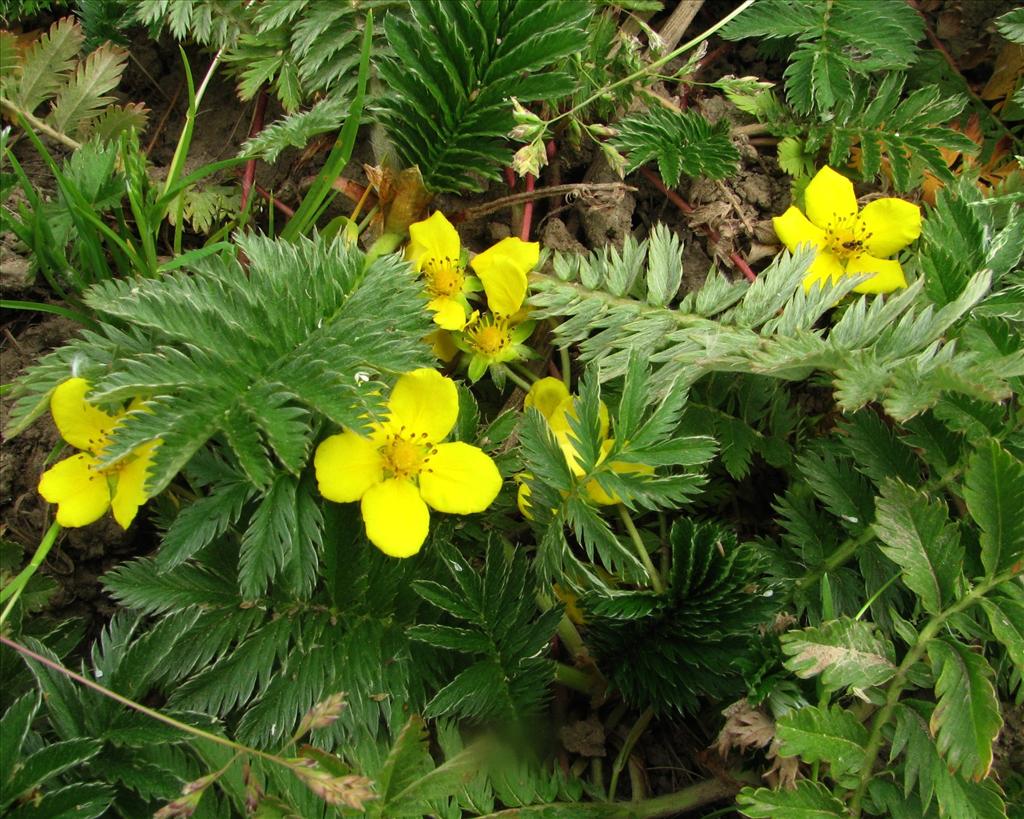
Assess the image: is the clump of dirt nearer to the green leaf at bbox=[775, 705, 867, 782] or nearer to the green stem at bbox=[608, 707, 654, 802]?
the green stem at bbox=[608, 707, 654, 802]

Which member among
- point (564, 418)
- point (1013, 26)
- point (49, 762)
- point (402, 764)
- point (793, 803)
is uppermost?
point (1013, 26)

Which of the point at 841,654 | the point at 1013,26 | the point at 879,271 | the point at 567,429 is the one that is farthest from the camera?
the point at 1013,26

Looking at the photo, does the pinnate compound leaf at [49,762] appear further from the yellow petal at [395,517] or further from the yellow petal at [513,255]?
the yellow petal at [513,255]

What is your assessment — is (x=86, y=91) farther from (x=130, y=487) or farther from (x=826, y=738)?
(x=826, y=738)

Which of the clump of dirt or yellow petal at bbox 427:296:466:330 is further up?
yellow petal at bbox 427:296:466:330

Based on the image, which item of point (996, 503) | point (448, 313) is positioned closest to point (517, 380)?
point (448, 313)

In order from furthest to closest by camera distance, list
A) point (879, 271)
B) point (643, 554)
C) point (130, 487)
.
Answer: point (879, 271) < point (643, 554) < point (130, 487)

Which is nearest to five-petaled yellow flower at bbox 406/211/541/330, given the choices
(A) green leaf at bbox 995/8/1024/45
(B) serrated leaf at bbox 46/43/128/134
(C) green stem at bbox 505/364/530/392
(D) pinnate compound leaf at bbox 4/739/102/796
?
(C) green stem at bbox 505/364/530/392
